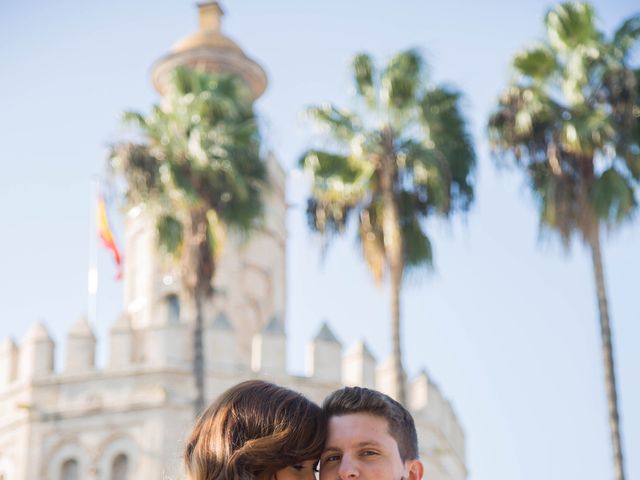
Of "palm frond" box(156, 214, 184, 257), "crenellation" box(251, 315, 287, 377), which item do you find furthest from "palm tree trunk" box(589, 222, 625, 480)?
"crenellation" box(251, 315, 287, 377)

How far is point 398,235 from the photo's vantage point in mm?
21188

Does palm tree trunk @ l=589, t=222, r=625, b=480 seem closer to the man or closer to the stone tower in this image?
the stone tower

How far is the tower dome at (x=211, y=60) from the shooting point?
32281mm

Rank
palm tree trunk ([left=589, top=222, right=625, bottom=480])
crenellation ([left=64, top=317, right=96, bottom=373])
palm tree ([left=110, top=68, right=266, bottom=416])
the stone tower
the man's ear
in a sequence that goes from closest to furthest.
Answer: the man's ear
palm tree trunk ([left=589, top=222, right=625, bottom=480])
palm tree ([left=110, top=68, right=266, bottom=416])
crenellation ([left=64, top=317, right=96, bottom=373])
the stone tower

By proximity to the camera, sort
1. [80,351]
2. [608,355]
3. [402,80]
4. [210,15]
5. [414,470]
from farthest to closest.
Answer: [210,15], [80,351], [402,80], [608,355], [414,470]

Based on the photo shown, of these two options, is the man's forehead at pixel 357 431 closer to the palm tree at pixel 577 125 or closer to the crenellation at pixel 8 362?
the palm tree at pixel 577 125

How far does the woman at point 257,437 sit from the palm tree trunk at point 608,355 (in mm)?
13372

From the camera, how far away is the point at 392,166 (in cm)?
2158

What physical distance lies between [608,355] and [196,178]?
8.20m

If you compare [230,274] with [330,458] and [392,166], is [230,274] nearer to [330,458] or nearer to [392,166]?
[392,166]

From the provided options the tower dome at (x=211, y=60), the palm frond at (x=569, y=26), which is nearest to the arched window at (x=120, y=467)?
the tower dome at (x=211, y=60)

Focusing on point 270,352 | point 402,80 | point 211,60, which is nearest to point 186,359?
point 270,352

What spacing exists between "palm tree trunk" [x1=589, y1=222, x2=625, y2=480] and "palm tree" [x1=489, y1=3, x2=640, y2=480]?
0.02 metres

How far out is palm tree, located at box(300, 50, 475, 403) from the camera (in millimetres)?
21641
